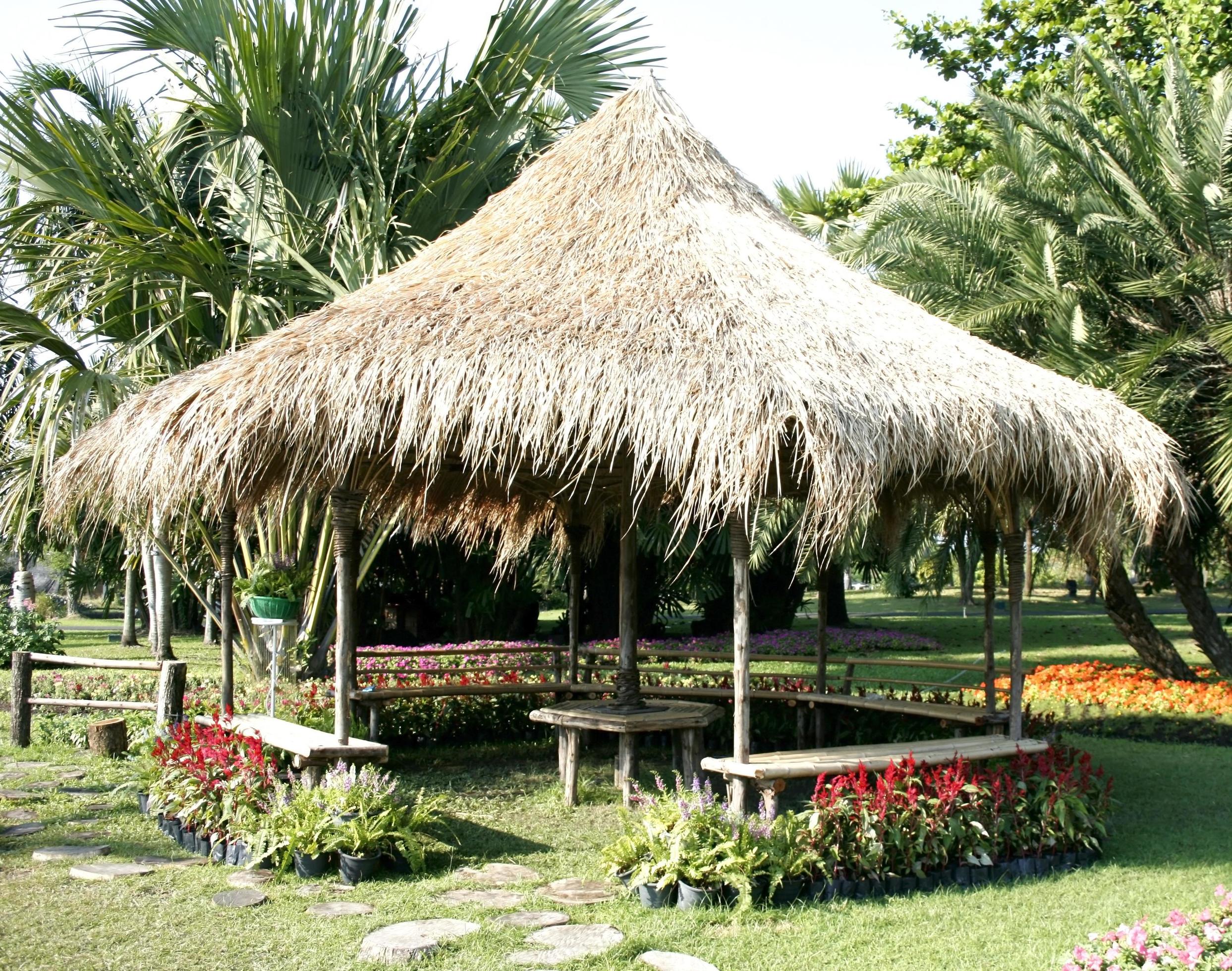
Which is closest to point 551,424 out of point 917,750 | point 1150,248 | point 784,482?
point 784,482

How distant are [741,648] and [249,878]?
2929 mm

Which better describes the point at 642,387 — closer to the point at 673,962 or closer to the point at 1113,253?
the point at 673,962

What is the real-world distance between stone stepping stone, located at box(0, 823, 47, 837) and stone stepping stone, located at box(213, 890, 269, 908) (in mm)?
2144

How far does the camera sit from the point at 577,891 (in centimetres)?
618

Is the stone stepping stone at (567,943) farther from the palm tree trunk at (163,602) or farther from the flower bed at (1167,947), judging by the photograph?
the palm tree trunk at (163,602)

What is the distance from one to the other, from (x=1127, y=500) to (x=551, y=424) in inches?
158

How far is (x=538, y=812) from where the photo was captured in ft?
27.3

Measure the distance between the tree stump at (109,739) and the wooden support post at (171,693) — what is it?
1.42m

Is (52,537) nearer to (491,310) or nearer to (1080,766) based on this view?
(491,310)

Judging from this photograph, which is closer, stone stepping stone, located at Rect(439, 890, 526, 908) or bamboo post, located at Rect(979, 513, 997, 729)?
stone stepping stone, located at Rect(439, 890, 526, 908)

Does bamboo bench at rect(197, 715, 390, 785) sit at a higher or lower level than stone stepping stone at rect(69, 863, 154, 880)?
higher

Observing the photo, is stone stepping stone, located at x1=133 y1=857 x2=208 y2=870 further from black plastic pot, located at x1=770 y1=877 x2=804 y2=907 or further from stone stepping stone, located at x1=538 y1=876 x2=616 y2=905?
black plastic pot, located at x1=770 y1=877 x2=804 y2=907

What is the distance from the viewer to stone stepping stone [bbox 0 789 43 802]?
8437mm

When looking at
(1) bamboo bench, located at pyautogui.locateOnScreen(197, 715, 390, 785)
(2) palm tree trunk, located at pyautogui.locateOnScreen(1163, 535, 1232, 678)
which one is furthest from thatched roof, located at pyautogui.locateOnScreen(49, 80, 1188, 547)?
(2) palm tree trunk, located at pyautogui.locateOnScreen(1163, 535, 1232, 678)
